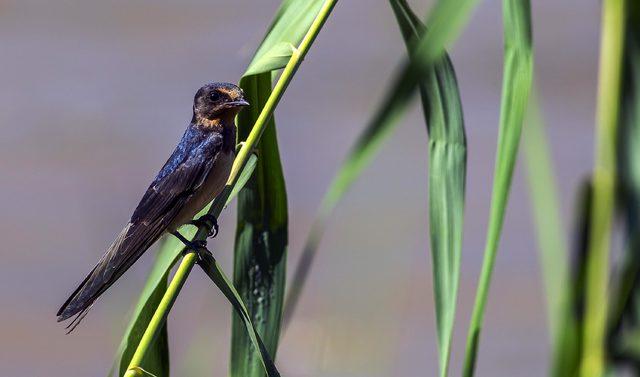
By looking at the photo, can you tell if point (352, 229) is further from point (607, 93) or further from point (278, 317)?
point (607, 93)

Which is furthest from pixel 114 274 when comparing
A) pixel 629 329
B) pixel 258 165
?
pixel 629 329

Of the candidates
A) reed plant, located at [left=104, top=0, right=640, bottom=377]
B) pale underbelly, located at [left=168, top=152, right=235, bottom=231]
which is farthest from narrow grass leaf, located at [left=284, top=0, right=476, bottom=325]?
pale underbelly, located at [left=168, top=152, right=235, bottom=231]

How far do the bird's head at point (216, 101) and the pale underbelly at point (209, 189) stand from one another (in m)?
0.10

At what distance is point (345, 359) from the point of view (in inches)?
56.3

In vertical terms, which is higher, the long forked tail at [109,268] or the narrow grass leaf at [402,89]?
the narrow grass leaf at [402,89]

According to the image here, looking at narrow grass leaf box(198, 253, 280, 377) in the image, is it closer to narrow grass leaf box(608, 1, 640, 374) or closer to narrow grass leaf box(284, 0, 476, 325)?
narrow grass leaf box(284, 0, 476, 325)

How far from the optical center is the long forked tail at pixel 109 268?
127cm

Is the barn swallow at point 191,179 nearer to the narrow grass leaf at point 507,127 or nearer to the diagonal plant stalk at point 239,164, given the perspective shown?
the diagonal plant stalk at point 239,164

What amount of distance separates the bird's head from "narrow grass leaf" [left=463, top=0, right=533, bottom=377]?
0.85 meters

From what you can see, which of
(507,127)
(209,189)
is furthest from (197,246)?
(209,189)

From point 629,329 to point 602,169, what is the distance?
0.45 ft

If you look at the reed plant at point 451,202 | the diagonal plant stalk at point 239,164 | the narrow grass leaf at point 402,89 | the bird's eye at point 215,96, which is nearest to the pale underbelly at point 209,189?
the bird's eye at point 215,96

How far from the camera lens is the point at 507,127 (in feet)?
3.13

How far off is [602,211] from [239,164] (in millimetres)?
498
